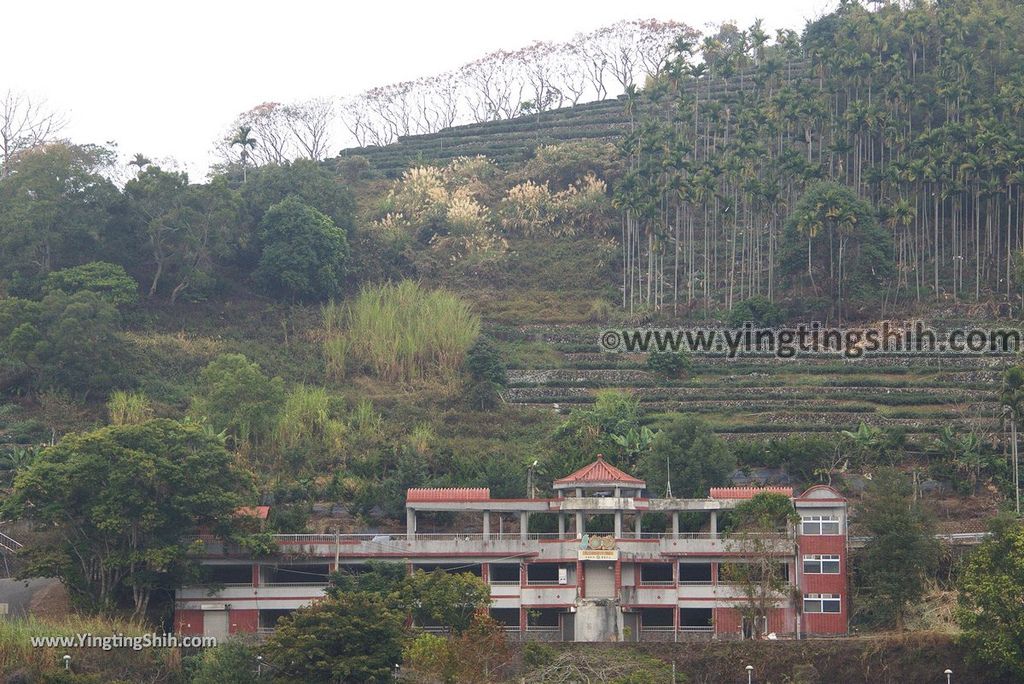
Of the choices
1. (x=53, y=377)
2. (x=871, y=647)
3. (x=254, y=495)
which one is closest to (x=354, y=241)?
(x=53, y=377)

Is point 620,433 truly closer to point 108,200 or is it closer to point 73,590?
point 73,590

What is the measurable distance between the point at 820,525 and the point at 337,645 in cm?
1815

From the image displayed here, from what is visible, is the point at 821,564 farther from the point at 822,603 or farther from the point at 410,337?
the point at 410,337

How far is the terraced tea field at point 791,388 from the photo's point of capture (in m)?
79.0

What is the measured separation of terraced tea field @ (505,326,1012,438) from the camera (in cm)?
7900

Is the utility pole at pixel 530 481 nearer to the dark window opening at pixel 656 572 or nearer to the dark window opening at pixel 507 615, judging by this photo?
the dark window opening at pixel 656 572

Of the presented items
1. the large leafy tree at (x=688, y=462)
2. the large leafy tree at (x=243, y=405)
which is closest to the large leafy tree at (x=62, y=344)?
the large leafy tree at (x=243, y=405)

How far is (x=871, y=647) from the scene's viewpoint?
58.1 meters

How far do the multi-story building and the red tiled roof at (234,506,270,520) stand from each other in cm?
Answer: 117

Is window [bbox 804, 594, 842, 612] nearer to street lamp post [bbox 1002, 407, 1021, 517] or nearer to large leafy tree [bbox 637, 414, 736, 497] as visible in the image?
large leafy tree [bbox 637, 414, 736, 497]

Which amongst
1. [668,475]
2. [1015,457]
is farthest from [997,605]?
[668,475]

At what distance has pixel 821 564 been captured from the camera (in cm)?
6284

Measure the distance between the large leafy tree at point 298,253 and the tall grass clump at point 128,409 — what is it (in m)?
15.4

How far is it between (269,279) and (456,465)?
75.5ft
